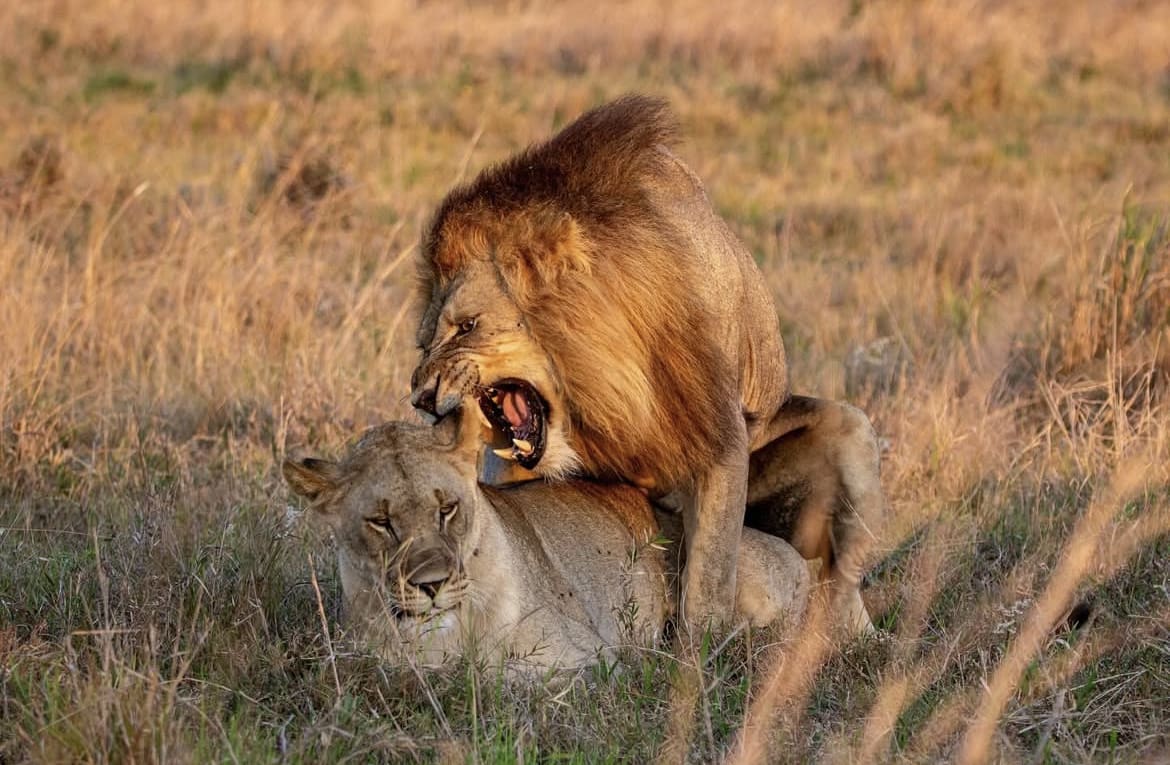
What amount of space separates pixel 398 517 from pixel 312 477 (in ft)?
0.78

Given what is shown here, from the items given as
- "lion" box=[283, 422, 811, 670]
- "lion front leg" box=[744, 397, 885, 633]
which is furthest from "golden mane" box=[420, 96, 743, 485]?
"lion front leg" box=[744, 397, 885, 633]

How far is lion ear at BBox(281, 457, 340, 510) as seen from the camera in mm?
3686

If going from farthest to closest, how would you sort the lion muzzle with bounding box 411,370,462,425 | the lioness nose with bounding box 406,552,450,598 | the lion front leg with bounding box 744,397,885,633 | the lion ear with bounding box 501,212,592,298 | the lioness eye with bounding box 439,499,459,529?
the lion front leg with bounding box 744,397,885,633 < the lion ear with bounding box 501,212,592,298 < the lion muzzle with bounding box 411,370,462,425 < the lioness eye with bounding box 439,499,459,529 < the lioness nose with bounding box 406,552,450,598

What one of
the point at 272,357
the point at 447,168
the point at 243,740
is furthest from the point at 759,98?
the point at 243,740

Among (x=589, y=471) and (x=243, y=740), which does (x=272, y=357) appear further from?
(x=243, y=740)

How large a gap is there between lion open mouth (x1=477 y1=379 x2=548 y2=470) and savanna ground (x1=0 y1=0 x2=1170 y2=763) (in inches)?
23.7

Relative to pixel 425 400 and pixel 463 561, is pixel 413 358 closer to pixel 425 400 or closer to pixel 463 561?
pixel 425 400

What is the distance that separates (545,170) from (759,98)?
8.75 metres

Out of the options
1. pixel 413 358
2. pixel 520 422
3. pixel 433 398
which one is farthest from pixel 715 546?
pixel 413 358

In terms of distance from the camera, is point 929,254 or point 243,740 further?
point 929,254

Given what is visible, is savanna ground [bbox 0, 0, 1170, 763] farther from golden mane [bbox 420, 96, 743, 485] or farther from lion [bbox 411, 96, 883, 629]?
golden mane [bbox 420, 96, 743, 485]

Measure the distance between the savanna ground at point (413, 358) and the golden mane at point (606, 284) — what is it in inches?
24.3

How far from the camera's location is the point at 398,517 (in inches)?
141

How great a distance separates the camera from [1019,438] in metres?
6.13
